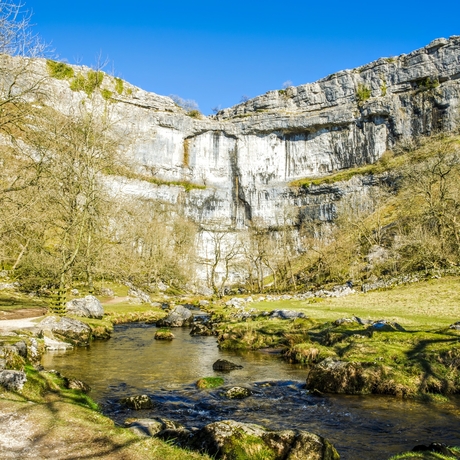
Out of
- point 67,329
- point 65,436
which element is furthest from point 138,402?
point 67,329

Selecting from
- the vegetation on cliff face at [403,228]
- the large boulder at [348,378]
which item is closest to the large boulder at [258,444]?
the large boulder at [348,378]

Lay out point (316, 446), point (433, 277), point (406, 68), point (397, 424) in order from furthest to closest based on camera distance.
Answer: point (406, 68)
point (433, 277)
point (397, 424)
point (316, 446)

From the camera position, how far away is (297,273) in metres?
74.0

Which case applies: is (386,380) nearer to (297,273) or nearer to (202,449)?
(202,449)

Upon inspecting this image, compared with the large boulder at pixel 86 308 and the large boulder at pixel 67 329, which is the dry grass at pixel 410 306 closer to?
the large boulder at pixel 67 329

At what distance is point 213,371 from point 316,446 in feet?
28.7

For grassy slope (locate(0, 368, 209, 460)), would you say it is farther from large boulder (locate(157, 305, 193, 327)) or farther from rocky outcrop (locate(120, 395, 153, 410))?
large boulder (locate(157, 305, 193, 327))

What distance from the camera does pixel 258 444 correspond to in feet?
23.1

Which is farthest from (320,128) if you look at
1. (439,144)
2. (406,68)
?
(439,144)

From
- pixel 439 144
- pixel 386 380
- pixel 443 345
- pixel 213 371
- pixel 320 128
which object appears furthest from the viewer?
pixel 320 128

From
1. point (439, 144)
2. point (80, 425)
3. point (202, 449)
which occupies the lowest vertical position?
point (202, 449)

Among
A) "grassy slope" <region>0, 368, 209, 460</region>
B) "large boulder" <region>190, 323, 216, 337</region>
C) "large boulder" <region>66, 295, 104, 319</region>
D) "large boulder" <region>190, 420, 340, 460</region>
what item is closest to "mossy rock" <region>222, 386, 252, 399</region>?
"large boulder" <region>190, 420, 340, 460</region>

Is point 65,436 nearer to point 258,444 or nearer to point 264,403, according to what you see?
point 258,444

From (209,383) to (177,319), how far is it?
1713 cm
